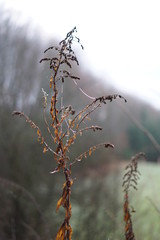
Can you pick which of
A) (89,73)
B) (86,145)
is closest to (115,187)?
(86,145)

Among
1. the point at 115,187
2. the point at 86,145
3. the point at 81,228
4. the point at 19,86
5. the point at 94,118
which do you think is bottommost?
the point at 81,228

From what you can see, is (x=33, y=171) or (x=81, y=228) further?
(x=33, y=171)

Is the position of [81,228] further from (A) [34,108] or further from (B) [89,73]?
(B) [89,73]

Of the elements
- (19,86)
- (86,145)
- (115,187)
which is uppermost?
(19,86)

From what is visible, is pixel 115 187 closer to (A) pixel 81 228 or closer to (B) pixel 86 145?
(B) pixel 86 145

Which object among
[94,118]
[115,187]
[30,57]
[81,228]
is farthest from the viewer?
[30,57]

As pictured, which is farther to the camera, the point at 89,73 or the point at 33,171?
the point at 89,73

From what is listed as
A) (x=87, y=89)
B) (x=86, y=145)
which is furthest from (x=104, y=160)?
(x=87, y=89)

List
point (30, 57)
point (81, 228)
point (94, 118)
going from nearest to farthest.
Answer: point (81, 228), point (94, 118), point (30, 57)

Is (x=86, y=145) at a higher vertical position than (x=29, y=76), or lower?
lower
